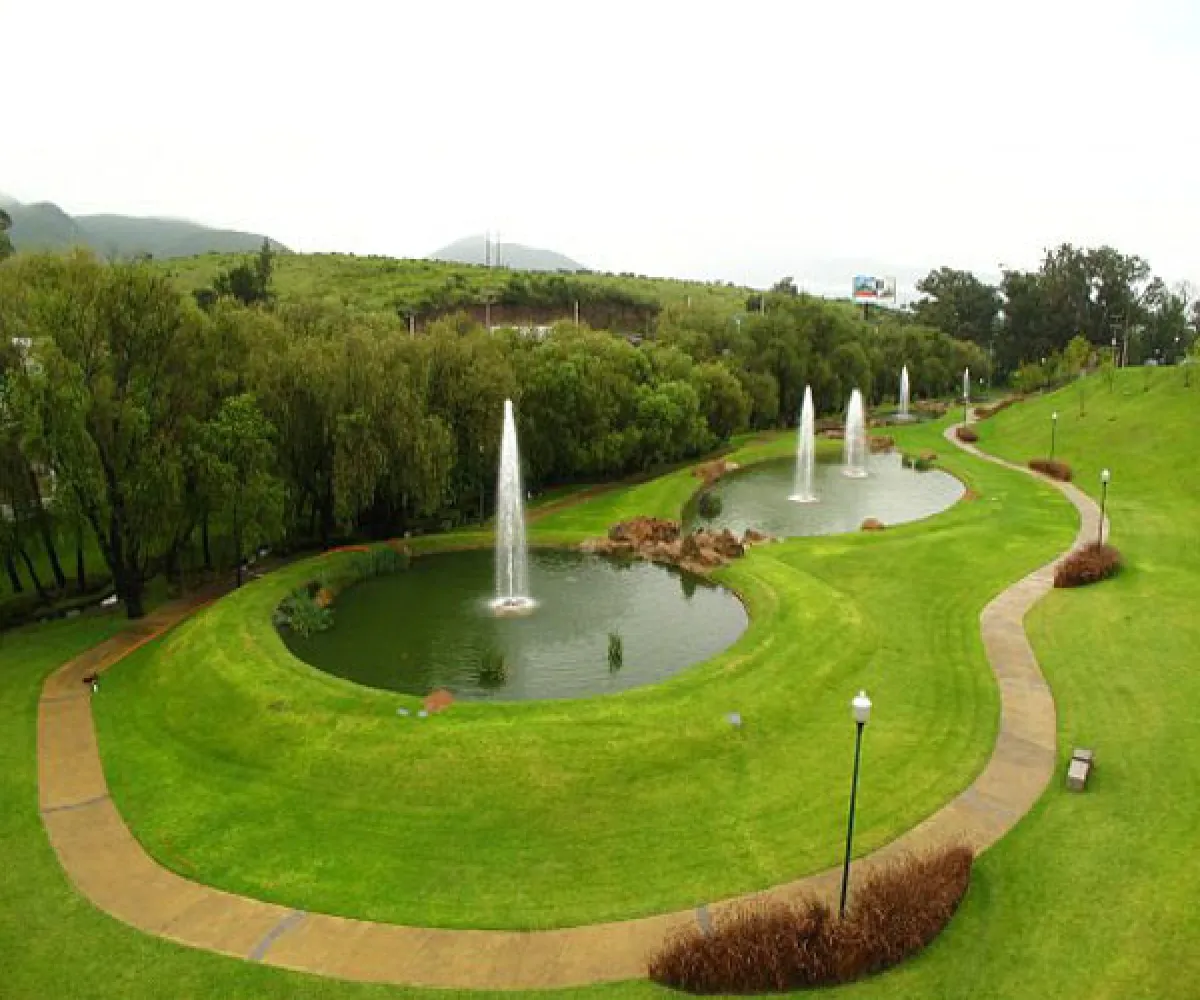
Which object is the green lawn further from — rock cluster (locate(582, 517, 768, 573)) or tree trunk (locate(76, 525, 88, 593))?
rock cluster (locate(582, 517, 768, 573))

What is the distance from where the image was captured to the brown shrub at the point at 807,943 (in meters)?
14.0

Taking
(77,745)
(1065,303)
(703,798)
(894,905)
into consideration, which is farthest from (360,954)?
(1065,303)

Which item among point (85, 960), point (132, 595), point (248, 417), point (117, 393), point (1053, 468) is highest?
Answer: point (117, 393)

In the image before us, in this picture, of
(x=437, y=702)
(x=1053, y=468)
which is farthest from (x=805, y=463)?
(x=437, y=702)

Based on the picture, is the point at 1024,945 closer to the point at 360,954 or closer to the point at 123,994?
the point at 360,954

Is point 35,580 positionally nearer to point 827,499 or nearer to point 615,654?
point 615,654

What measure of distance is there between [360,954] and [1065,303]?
458ft

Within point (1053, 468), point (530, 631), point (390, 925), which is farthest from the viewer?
point (1053, 468)

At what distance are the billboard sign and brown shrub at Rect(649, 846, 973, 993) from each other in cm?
16550

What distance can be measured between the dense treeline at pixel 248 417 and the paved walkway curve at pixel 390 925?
391 inches

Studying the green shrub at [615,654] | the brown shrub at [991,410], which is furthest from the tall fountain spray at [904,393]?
the green shrub at [615,654]

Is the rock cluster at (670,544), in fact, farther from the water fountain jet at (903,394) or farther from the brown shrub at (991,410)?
the water fountain jet at (903,394)

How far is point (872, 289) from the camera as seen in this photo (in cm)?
17288

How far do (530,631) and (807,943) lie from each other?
17.3 meters
